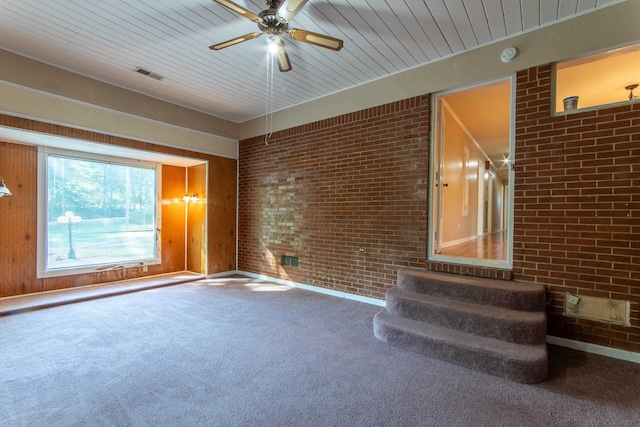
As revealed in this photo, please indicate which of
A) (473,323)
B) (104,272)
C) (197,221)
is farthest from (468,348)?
(104,272)

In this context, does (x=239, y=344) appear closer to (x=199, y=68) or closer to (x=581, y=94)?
(x=199, y=68)

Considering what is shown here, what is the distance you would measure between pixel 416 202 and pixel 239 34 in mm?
2861

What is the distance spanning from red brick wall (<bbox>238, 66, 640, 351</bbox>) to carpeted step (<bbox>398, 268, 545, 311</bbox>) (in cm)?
20

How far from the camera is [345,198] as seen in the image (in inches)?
169

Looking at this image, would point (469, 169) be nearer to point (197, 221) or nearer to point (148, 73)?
point (197, 221)

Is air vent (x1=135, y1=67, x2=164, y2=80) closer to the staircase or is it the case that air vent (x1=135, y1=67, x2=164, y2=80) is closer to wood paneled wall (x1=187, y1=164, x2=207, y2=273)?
wood paneled wall (x1=187, y1=164, x2=207, y2=273)

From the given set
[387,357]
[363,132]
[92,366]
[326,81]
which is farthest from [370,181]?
[92,366]

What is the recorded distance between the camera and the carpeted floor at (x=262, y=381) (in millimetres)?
1760

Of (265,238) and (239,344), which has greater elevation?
(265,238)

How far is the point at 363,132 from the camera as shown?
4117mm

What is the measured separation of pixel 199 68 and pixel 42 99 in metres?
2.06

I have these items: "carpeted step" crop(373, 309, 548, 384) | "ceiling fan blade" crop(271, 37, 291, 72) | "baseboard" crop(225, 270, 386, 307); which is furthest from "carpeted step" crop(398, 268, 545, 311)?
"ceiling fan blade" crop(271, 37, 291, 72)

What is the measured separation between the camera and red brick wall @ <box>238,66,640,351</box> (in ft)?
8.25

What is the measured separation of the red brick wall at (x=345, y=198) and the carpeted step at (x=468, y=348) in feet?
3.46
